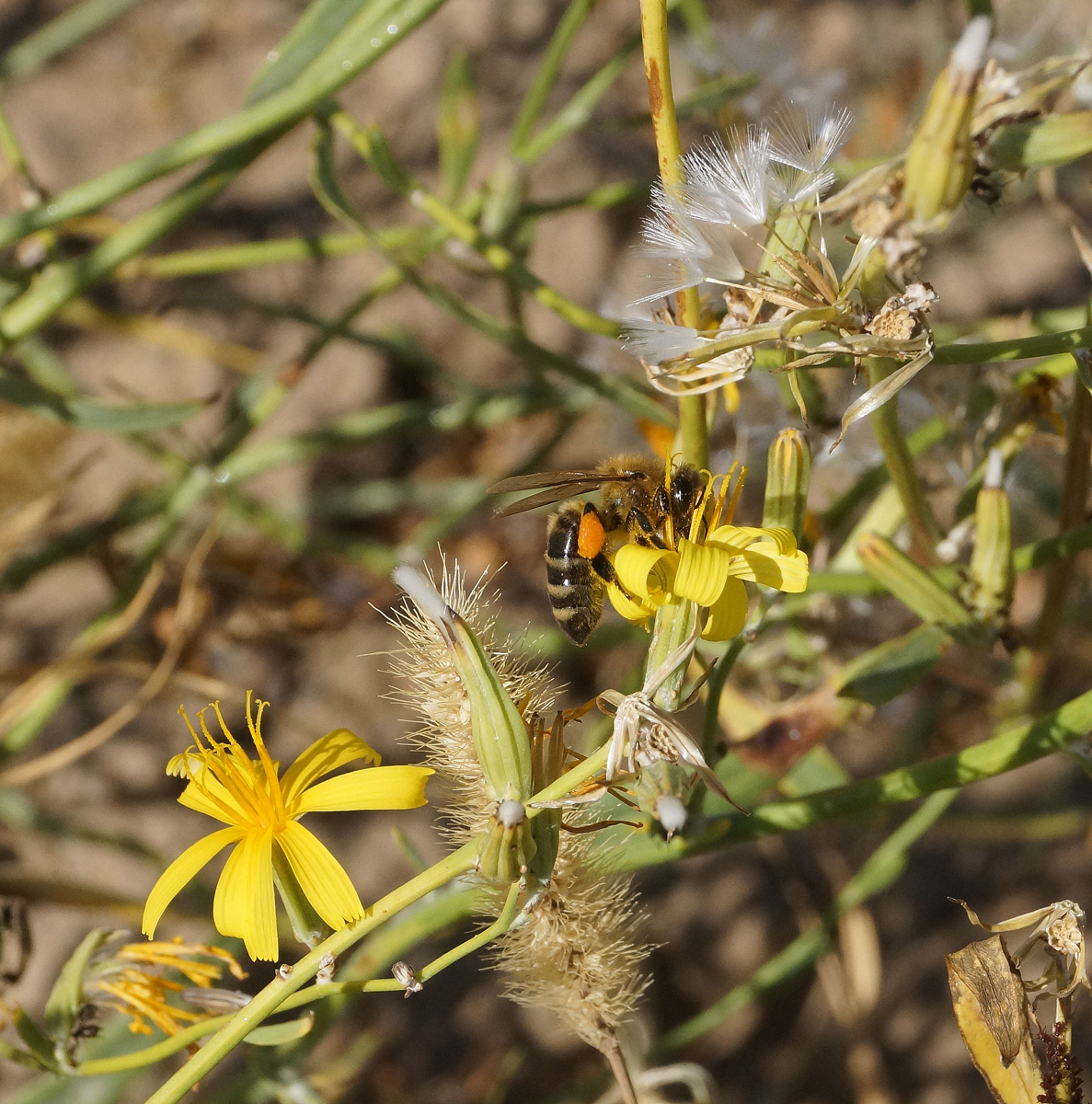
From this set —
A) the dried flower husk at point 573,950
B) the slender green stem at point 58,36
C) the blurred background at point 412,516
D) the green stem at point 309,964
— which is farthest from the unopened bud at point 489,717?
the slender green stem at point 58,36

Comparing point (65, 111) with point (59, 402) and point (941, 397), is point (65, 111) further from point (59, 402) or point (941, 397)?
point (941, 397)

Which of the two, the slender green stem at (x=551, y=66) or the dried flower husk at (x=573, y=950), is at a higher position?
the slender green stem at (x=551, y=66)

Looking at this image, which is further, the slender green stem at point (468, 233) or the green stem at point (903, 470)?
the slender green stem at point (468, 233)

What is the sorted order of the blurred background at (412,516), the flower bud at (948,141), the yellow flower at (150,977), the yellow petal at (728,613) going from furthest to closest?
the blurred background at (412,516), the yellow flower at (150,977), the yellow petal at (728,613), the flower bud at (948,141)

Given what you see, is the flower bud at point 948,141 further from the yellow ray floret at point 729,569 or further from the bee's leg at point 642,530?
the bee's leg at point 642,530

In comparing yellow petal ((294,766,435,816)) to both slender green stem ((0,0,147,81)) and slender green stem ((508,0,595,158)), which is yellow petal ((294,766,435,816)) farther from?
slender green stem ((0,0,147,81))

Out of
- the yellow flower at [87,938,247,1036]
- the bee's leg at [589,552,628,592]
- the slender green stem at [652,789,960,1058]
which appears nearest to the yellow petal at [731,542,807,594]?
the bee's leg at [589,552,628,592]

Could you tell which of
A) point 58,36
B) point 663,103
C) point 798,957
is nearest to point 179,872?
point 663,103

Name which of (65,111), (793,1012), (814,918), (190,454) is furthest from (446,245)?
(793,1012)
